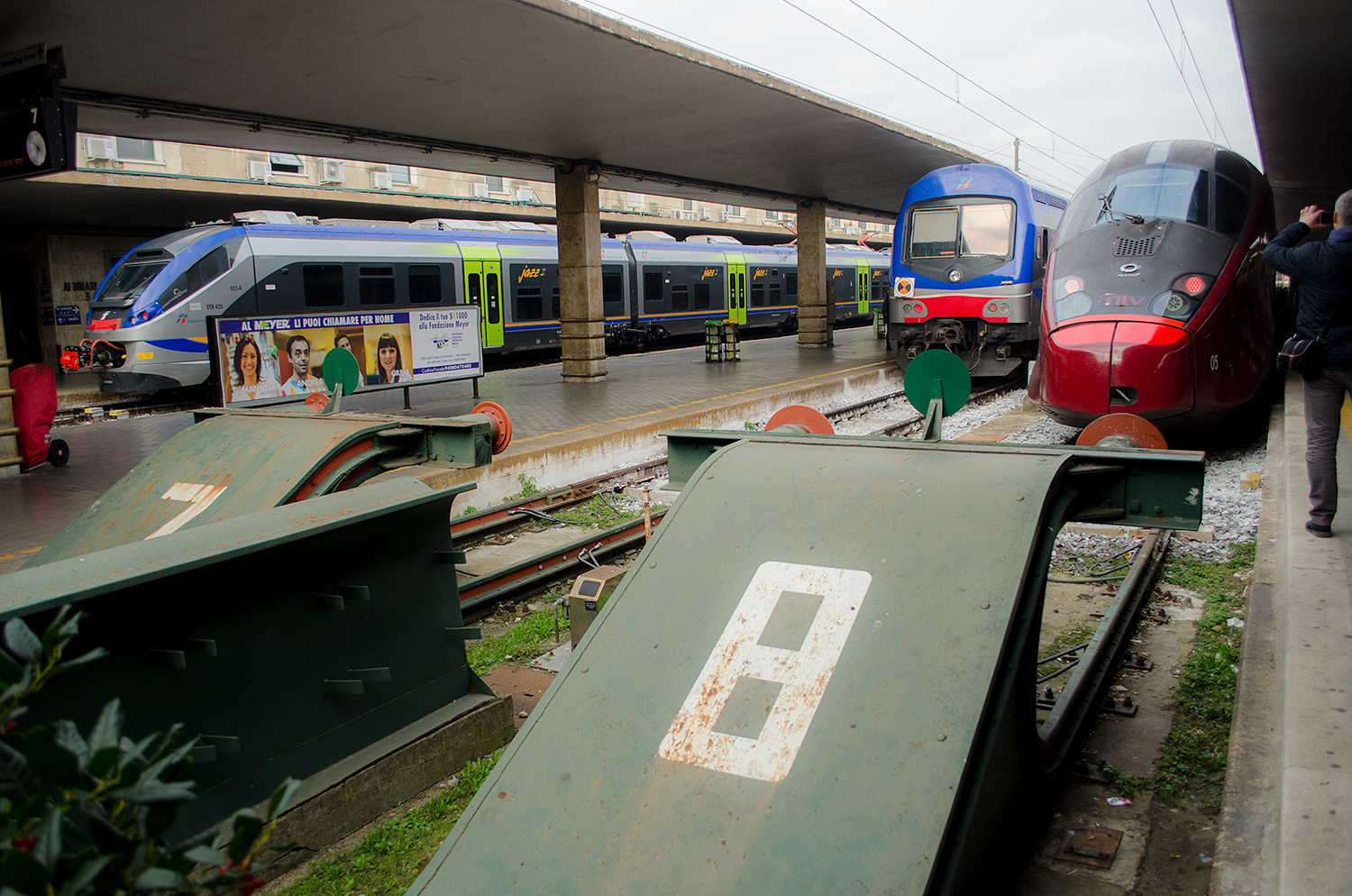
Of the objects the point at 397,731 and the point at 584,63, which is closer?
the point at 397,731

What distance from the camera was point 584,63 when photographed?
34.2ft

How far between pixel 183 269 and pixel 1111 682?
49.7ft

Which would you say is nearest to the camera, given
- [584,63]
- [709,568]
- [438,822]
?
[709,568]

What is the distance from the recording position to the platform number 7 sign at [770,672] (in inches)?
89.5

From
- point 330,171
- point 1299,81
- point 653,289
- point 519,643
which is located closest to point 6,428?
point 519,643

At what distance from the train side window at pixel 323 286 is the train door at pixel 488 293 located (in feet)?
9.42

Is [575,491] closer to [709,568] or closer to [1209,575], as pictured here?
[1209,575]


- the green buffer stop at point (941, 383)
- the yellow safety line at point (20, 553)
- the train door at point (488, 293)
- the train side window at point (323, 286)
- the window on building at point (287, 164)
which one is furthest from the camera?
the window on building at point (287, 164)

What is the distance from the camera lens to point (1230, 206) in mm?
8289

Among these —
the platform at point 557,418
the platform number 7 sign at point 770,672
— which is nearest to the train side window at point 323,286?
the platform at point 557,418

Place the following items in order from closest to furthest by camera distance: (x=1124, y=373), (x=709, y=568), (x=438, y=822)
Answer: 1. (x=709, y=568)
2. (x=438, y=822)
3. (x=1124, y=373)

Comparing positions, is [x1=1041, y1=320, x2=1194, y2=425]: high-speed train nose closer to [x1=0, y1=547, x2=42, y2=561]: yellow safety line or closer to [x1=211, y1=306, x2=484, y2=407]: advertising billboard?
[x1=211, y1=306, x2=484, y2=407]: advertising billboard

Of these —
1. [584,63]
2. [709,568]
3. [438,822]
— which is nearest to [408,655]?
[438,822]

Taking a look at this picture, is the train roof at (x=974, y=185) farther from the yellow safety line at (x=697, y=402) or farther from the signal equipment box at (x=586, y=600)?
the signal equipment box at (x=586, y=600)
